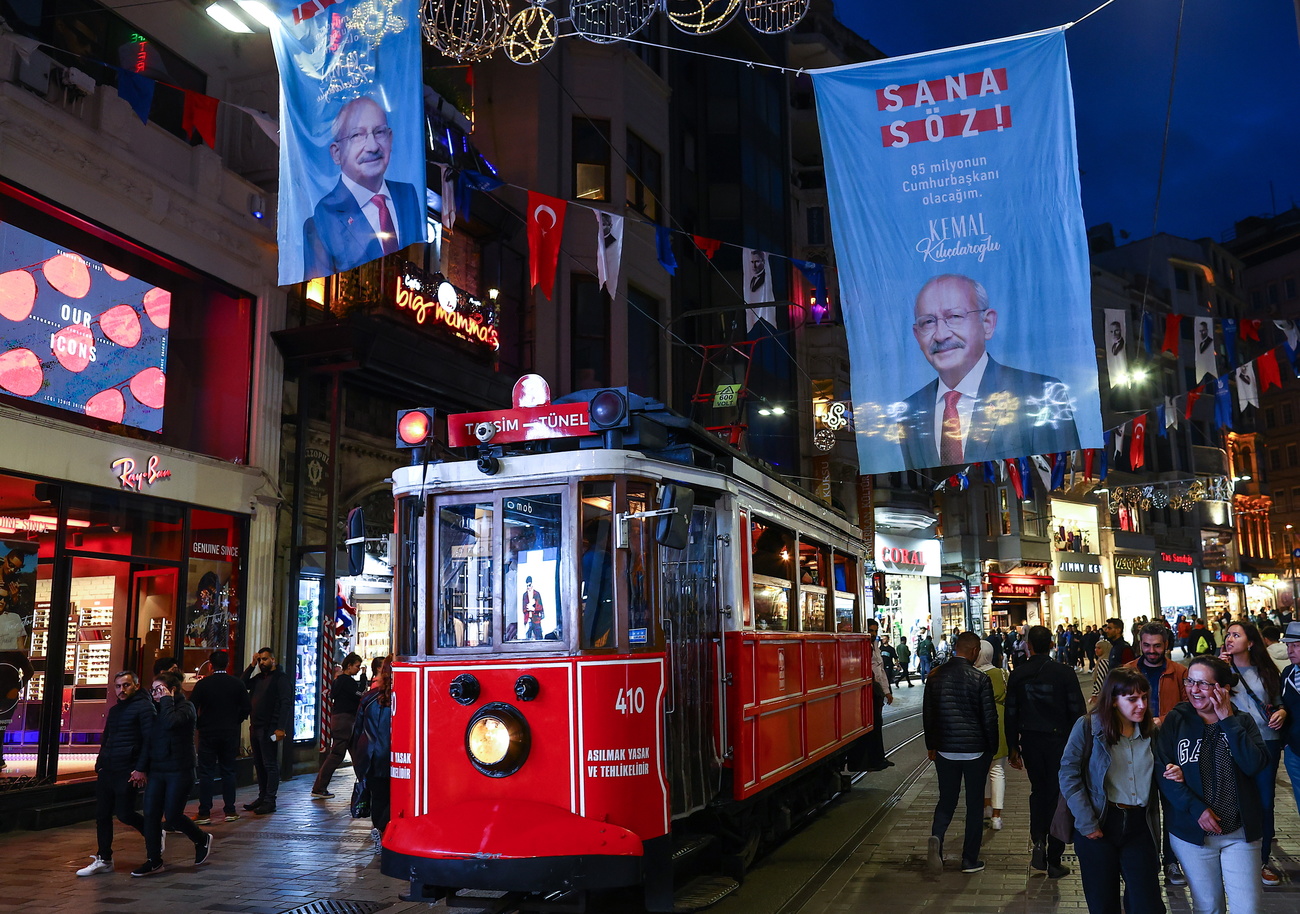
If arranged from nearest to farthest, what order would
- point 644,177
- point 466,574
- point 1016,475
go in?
point 466,574
point 644,177
point 1016,475

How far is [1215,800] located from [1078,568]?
49.4m

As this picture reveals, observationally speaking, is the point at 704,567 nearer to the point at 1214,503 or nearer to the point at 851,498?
the point at 851,498

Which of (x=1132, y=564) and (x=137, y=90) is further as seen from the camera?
(x=1132, y=564)

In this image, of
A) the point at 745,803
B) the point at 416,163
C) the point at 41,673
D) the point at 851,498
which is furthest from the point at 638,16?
the point at 851,498

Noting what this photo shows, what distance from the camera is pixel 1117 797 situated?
5.20m

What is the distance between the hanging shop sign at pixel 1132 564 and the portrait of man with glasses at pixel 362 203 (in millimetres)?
52413

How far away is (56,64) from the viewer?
11930 mm

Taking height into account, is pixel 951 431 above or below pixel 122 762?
above

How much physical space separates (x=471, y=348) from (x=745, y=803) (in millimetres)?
12040

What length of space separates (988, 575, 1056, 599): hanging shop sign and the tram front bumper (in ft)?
137

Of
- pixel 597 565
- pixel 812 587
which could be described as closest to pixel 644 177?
pixel 812 587

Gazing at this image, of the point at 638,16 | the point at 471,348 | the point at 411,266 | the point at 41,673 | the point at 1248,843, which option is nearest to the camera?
the point at 1248,843

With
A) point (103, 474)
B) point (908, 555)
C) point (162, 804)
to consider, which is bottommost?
point (162, 804)

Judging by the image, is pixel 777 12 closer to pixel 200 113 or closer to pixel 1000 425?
pixel 1000 425
